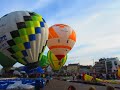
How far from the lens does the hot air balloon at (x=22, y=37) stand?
1030 inches

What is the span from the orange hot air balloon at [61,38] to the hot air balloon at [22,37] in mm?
12766

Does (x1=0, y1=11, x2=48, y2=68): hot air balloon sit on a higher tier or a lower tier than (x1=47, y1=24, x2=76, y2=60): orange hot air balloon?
lower

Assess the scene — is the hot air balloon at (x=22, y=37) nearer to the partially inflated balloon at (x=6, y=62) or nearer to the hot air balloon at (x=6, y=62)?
the hot air balloon at (x=6, y=62)

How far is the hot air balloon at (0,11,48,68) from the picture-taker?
26.2m

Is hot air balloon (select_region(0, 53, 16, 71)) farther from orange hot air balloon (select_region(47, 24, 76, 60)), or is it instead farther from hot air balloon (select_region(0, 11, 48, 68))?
hot air balloon (select_region(0, 11, 48, 68))

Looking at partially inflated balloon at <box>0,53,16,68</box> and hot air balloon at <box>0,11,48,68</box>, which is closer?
hot air balloon at <box>0,11,48,68</box>

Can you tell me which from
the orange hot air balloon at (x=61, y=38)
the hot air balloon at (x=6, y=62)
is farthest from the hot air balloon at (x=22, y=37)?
the hot air balloon at (x=6, y=62)

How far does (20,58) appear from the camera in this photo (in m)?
26.8

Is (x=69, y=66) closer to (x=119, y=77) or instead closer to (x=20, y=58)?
(x=119, y=77)

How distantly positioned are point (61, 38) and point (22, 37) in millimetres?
14970

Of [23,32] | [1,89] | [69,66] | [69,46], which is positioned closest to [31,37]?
[23,32]

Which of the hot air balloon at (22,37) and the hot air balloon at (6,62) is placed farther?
the hot air balloon at (6,62)

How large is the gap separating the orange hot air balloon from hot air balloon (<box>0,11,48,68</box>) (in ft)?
41.9

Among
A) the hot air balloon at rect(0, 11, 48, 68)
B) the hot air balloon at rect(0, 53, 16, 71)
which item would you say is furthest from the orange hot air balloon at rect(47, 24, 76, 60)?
the hot air balloon at rect(0, 11, 48, 68)
